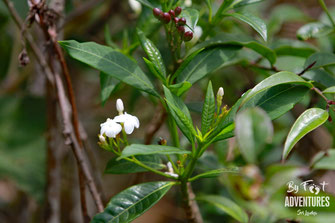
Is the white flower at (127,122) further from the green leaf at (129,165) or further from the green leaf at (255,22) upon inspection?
the green leaf at (255,22)

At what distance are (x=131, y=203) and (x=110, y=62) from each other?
0.27 m

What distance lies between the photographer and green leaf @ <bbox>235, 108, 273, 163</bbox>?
1.44ft

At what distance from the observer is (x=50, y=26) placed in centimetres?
88

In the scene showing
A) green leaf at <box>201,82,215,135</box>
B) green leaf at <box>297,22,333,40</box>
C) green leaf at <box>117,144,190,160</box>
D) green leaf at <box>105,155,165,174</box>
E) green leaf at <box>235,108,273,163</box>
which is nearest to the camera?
green leaf at <box>235,108,273,163</box>

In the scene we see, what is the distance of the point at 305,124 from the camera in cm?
64

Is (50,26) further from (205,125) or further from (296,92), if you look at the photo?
(296,92)

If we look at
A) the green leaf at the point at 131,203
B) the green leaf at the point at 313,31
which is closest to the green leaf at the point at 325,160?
the green leaf at the point at 131,203

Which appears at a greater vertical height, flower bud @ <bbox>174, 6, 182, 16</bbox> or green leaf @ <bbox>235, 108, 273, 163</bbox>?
flower bud @ <bbox>174, 6, 182, 16</bbox>

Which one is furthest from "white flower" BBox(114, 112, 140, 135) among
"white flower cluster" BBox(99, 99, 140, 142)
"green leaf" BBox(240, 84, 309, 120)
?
"green leaf" BBox(240, 84, 309, 120)

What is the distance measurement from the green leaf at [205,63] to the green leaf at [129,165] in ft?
0.59

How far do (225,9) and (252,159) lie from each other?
0.48 m

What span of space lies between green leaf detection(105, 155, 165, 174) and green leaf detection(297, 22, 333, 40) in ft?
1.49

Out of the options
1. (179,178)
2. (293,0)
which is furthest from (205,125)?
(293,0)

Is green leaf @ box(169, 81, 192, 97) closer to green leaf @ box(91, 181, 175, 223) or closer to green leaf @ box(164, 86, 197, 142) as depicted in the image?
green leaf @ box(164, 86, 197, 142)
